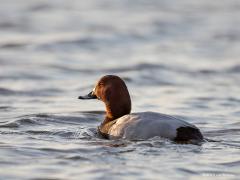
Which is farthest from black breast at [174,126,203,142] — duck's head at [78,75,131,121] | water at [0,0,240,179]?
duck's head at [78,75,131,121]

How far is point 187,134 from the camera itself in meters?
10.4

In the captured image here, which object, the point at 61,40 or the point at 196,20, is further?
the point at 196,20

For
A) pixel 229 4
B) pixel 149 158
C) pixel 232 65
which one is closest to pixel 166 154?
pixel 149 158

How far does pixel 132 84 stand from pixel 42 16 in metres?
7.33

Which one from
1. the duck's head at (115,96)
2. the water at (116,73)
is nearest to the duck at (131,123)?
the duck's head at (115,96)

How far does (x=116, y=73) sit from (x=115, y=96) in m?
5.81

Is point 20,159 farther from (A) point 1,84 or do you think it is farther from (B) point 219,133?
(A) point 1,84

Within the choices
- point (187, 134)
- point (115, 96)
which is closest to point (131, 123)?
point (187, 134)

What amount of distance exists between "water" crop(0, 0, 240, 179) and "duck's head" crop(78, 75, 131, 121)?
1.53ft

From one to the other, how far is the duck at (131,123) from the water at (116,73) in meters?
0.16

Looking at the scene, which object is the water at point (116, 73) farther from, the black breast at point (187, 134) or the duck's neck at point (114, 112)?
the duck's neck at point (114, 112)

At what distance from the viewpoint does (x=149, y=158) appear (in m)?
9.73

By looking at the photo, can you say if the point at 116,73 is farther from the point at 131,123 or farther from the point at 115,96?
the point at 131,123

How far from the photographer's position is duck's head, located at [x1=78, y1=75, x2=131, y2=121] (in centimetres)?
1163
